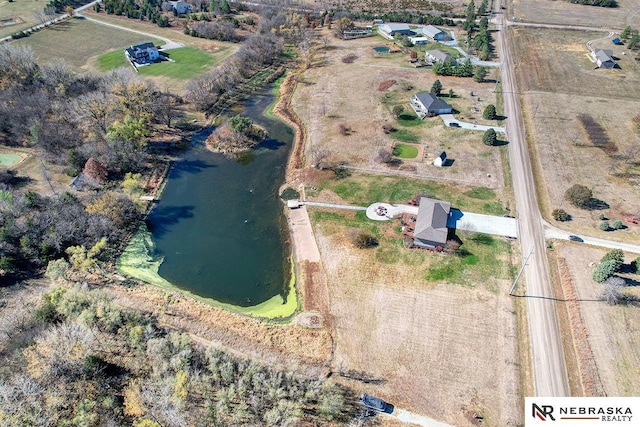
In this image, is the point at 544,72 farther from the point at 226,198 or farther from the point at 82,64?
the point at 82,64

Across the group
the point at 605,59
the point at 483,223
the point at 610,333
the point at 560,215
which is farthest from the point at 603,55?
the point at 610,333

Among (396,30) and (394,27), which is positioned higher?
(394,27)

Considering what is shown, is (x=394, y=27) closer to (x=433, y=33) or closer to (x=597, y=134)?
(x=433, y=33)

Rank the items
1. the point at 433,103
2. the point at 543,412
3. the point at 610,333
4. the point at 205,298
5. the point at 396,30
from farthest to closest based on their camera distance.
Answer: the point at 396,30 < the point at 433,103 < the point at 205,298 < the point at 610,333 < the point at 543,412

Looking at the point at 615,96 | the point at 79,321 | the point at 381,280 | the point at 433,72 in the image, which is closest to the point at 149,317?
the point at 79,321

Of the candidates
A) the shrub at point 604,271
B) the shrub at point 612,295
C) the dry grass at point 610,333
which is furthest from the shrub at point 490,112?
the shrub at point 612,295
